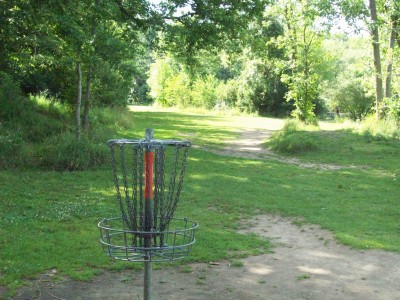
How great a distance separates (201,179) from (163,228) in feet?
30.0

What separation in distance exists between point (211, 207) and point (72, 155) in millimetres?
4949

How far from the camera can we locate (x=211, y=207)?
1048 centimetres

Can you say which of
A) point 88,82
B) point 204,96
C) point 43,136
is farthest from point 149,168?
point 204,96

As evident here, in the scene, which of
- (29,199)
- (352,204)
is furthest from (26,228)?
(352,204)

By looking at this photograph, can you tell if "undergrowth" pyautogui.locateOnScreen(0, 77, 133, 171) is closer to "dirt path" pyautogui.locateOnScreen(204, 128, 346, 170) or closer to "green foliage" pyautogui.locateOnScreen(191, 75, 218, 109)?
"dirt path" pyautogui.locateOnScreen(204, 128, 346, 170)

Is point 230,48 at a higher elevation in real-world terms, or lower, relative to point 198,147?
higher

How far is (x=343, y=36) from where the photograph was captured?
23.5 meters

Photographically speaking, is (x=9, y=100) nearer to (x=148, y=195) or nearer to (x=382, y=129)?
(x=382, y=129)

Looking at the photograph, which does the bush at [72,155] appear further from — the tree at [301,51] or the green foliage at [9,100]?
the tree at [301,51]

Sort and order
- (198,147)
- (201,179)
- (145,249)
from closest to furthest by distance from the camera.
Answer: (145,249) < (201,179) < (198,147)

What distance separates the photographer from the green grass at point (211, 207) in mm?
7113

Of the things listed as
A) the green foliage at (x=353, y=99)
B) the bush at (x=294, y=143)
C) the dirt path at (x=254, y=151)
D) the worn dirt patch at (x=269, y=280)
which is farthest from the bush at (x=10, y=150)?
the green foliage at (x=353, y=99)

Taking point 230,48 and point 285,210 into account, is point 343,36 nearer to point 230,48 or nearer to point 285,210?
point 230,48

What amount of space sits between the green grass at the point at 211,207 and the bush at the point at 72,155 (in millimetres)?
597
